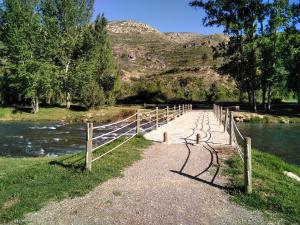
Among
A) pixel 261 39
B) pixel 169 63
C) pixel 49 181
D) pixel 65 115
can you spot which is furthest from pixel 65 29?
pixel 169 63

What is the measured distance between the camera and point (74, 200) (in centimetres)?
916

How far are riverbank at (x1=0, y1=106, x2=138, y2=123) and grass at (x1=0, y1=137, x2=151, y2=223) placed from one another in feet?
117

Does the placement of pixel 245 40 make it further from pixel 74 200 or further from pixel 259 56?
pixel 74 200

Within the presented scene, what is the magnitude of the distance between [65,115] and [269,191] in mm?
44882

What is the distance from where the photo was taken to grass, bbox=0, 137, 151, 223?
8773mm

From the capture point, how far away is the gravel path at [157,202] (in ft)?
26.2

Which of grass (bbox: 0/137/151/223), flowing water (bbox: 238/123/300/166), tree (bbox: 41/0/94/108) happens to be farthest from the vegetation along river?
tree (bbox: 41/0/94/108)

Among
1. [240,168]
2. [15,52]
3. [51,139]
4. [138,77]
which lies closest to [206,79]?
[138,77]

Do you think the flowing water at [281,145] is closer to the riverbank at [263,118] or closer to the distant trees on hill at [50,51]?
the riverbank at [263,118]

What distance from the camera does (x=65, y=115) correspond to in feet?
172

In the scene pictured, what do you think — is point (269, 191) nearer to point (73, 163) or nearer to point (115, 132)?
point (73, 163)

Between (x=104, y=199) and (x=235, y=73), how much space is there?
50577 mm

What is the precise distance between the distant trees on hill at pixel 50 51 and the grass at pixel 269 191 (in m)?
43.0

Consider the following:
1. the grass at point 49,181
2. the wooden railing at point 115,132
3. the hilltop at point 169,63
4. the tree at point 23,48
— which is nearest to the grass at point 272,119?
the wooden railing at point 115,132
